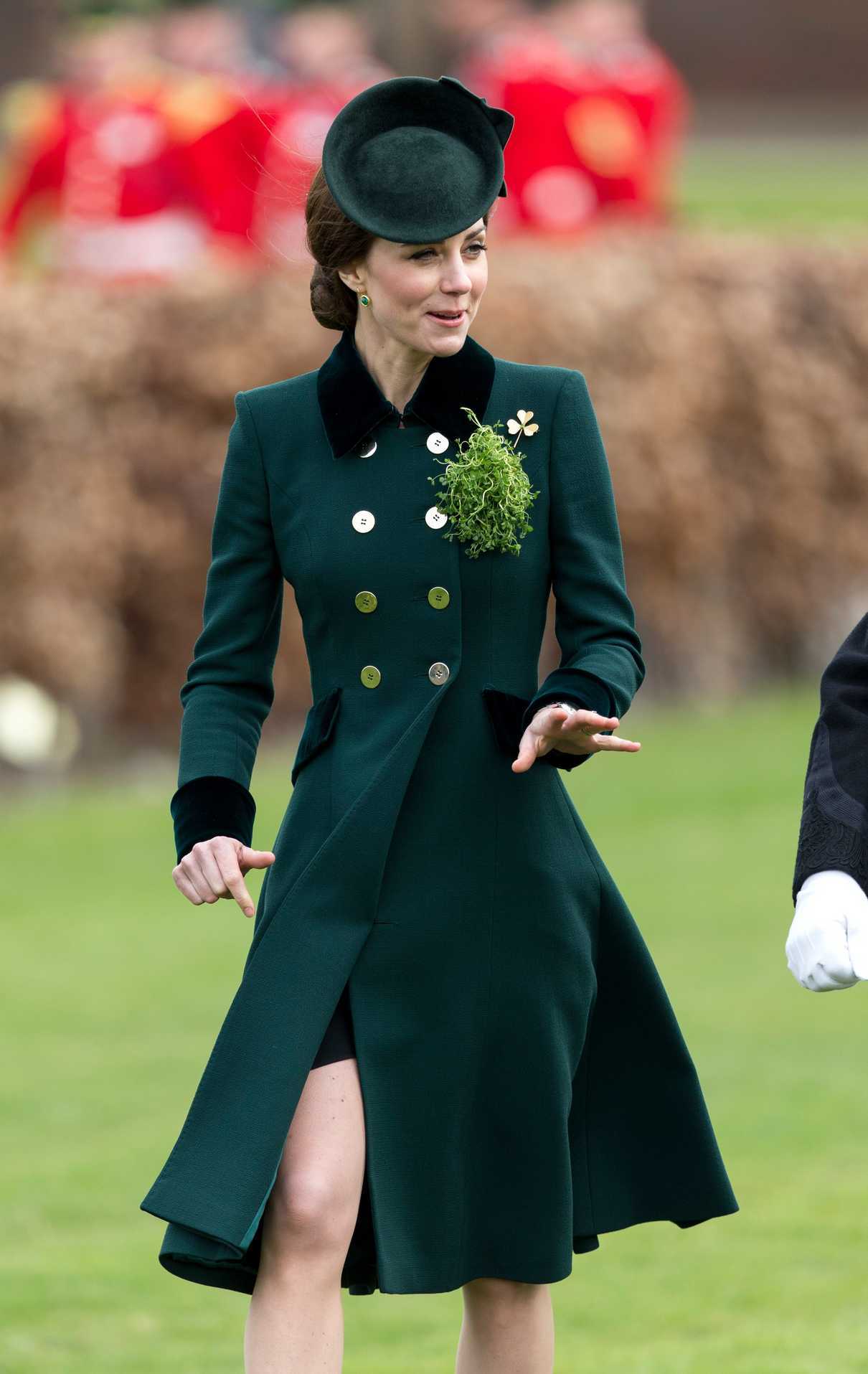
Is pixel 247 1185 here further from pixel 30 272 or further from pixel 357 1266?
pixel 30 272

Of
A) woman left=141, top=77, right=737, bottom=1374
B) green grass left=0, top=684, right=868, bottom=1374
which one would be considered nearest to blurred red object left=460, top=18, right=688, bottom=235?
green grass left=0, top=684, right=868, bottom=1374

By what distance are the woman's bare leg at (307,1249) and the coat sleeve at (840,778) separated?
1.98 ft

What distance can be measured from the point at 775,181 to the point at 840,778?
2373cm

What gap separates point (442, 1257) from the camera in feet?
9.87

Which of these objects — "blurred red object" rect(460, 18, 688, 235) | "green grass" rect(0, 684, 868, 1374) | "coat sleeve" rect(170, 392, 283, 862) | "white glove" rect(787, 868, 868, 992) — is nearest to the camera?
"white glove" rect(787, 868, 868, 992)

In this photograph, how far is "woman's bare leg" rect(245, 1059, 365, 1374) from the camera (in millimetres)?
2893

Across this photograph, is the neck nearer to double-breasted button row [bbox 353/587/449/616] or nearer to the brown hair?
the brown hair

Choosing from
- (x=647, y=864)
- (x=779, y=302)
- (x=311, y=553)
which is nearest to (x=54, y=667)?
(x=647, y=864)

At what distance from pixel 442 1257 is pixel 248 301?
7235 millimetres

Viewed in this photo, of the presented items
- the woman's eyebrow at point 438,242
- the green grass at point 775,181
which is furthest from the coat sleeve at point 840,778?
the green grass at point 775,181

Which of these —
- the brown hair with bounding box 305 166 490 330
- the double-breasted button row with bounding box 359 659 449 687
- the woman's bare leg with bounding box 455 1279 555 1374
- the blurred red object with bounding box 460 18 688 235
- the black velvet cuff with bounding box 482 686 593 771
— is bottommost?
the woman's bare leg with bounding box 455 1279 555 1374

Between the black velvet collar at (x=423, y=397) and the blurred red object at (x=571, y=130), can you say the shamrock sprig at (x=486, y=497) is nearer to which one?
the black velvet collar at (x=423, y=397)

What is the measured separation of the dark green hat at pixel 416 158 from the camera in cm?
298

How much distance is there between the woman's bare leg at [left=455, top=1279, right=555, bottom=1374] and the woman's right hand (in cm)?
56
